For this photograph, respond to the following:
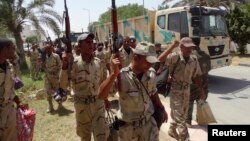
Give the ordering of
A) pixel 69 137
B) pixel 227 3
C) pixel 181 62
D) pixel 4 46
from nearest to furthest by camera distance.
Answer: pixel 4 46 → pixel 181 62 → pixel 69 137 → pixel 227 3

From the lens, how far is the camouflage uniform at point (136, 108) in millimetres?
3637

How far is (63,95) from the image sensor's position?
5.26 m

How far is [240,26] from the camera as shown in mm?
20656

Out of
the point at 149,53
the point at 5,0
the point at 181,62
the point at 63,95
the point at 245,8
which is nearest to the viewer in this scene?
the point at 149,53

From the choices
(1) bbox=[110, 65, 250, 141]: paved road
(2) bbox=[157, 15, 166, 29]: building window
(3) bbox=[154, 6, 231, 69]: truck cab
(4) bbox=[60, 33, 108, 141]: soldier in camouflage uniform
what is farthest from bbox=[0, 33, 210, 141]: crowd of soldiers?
(2) bbox=[157, 15, 166, 29]: building window

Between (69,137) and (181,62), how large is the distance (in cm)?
265

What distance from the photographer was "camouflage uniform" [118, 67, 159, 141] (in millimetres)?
3637

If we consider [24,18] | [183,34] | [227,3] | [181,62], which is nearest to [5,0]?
[24,18]

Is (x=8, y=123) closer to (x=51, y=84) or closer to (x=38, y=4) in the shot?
(x=51, y=84)

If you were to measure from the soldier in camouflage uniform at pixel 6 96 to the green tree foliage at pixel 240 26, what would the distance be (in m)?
17.6

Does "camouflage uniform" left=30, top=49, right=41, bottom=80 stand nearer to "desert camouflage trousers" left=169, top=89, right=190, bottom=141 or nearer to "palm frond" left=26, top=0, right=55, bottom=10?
"palm frond" left=26, top=0, right=55, bottom=10

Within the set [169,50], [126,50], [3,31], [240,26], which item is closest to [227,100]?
[126,50]

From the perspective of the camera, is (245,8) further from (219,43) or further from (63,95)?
(63,95)

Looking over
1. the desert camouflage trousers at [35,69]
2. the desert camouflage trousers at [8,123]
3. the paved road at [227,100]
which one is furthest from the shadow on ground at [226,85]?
the desert camouflage trousers at [35,69]
